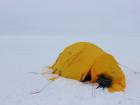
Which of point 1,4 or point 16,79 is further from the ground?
point 1,4

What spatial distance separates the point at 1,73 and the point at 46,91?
3799mm

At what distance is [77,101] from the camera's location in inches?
373

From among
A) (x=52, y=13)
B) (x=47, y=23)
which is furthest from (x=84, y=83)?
(x=52, y=13)

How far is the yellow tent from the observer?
1123 cm

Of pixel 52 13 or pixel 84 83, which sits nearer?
pixel 84 83

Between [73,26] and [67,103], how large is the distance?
50.1m

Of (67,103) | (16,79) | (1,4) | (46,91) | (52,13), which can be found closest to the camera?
(67,103)

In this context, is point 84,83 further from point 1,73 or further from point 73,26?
point 73,26

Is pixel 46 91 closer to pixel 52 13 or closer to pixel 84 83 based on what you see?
pixel 84 83

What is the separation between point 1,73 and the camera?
13.5m

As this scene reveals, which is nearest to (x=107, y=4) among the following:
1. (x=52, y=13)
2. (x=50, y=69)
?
(x=52, y=13)

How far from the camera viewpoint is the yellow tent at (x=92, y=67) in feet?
36.9

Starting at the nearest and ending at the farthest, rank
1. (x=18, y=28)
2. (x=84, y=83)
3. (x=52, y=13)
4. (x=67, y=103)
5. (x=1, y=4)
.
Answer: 1. (x=67, y=103)
2. (x=84, y=83)
3. (x=18, y=28)
4. (x=52, y=13)
5. (x=1, y=4)

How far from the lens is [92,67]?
37.1ft
